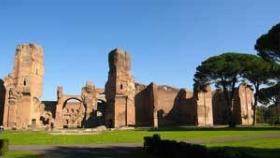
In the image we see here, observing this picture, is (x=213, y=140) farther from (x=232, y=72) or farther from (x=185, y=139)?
(x=232, y=72)

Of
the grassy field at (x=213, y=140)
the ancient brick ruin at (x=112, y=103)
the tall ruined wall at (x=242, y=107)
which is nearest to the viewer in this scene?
the grassy field at (x=213, y=140)

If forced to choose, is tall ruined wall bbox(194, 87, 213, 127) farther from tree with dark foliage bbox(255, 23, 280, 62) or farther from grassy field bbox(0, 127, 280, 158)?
grassy field bbox(0, 127, 280, 158)

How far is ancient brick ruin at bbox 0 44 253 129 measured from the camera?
165ft

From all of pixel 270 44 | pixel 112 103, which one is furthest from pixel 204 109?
pixel 270 44

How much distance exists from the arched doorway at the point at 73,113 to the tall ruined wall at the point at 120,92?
30.1 feet

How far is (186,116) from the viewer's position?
58750 mm

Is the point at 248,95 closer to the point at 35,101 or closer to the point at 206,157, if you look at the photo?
the point at 35,101

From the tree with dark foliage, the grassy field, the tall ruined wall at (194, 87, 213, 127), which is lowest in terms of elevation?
the grassy field

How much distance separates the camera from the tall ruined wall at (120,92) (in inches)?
1954

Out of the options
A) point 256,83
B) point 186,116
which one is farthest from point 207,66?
point 186,116

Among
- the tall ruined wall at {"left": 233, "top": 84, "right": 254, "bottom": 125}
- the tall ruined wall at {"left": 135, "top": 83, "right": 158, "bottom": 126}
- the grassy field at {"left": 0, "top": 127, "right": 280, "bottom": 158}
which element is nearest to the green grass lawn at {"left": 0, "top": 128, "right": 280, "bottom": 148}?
the grassy field at {"left": 0, "top": 127, "right": 280, "bottom": 158}

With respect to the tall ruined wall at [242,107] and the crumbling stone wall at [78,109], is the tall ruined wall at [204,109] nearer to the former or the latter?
the tall ruined wall at [242,107]

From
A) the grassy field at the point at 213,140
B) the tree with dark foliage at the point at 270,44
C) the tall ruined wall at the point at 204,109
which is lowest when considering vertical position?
the grassy field at the point at 213,140

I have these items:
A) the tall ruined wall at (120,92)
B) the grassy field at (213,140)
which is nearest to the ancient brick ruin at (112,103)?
the tall ruined wall at (120,92)
